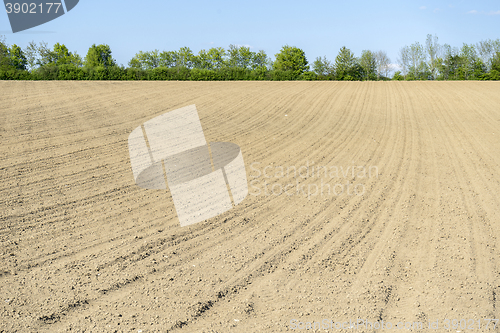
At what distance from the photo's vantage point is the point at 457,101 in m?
22.3

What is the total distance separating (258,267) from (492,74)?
49.8 m

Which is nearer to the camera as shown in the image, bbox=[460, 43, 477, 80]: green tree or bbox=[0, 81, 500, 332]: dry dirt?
bbox=[0, 81, 500, 332]: dry dirt

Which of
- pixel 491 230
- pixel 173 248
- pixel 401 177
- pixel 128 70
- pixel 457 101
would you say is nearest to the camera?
pixel 173 248

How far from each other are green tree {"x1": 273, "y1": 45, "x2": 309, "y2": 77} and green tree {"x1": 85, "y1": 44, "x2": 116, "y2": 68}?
29.5 metres

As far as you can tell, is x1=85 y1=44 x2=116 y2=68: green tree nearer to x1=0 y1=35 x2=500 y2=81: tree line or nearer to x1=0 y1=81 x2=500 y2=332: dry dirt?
x1=0 y1=35 x2=500 y2=81: tree line

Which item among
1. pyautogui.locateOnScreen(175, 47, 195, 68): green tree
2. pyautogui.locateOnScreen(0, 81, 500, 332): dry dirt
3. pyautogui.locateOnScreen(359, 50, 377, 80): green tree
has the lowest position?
pyautogui.locateOnScreen(0, 81, 500, 332): dry dirt

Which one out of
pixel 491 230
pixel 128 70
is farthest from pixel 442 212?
pixel 128 70

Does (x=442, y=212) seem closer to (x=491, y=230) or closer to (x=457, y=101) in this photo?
(x=491, y=230)

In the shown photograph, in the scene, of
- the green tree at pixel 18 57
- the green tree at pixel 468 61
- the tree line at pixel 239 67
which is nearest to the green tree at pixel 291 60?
the tree line at pixel 239 67

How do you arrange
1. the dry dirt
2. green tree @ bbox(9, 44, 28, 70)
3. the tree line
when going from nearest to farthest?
the dry dirt, the tree line, green tree @ bbox(9, 44, 28, 70)

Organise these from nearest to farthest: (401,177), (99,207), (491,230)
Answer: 1. (491,230)
2. (99,207)
3. (401,177)

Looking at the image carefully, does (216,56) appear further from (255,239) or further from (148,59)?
(255,239)

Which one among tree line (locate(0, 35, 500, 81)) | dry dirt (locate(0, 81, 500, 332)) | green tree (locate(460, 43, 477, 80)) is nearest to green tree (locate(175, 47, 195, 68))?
tree line (locate(0, 35, 500, 81))

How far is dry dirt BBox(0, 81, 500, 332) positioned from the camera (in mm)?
4426
